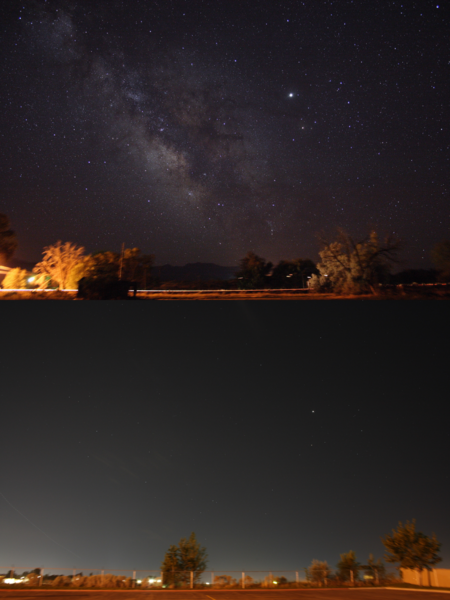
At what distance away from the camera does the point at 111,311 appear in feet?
27.3

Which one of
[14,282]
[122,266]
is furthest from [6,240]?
[122,266]

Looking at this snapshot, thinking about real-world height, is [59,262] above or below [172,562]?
above

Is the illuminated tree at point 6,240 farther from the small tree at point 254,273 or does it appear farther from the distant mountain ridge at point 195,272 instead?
the small tree at point 254,273

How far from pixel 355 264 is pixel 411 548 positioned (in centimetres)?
1549

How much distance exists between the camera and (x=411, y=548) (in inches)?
663

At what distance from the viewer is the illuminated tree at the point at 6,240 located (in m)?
8.02

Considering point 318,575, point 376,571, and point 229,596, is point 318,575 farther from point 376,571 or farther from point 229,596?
point 229,596

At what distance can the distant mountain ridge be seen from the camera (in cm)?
793

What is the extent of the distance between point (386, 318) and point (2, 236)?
8133mm

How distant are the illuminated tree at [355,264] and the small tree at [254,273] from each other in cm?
94

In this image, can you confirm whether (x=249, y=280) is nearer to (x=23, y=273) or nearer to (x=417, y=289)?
(x=417, y=289)

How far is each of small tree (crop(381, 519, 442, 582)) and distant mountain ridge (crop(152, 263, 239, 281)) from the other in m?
15.4

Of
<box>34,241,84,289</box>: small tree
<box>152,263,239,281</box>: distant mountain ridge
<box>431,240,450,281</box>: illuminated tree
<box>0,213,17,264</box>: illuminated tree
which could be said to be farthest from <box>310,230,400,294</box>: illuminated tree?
<box>0,213,17,264</box>: illuminated tree

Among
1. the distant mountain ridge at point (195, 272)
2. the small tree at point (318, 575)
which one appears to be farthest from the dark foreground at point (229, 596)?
the distant mountain ridge at point (195, 272)
